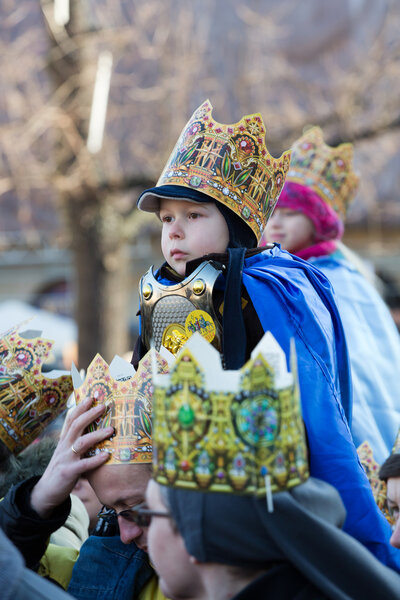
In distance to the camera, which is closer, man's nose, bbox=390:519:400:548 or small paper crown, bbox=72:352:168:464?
man's nose, bbox=390:519:400:548

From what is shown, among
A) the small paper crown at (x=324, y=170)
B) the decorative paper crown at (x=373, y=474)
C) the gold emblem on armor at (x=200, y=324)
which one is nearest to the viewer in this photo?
the gold emblem on armor at (x=200, y=324)

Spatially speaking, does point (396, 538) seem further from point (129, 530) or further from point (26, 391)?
point (26, 391)

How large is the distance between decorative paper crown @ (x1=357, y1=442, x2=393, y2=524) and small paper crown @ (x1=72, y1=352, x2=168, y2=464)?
1.16 metres

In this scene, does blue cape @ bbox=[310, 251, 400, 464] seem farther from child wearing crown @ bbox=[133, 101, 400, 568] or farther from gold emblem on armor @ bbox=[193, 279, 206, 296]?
gold emblem on armor @ bbox=[193, 279, 206, 296]

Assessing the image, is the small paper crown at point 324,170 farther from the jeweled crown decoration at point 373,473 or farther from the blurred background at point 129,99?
the blurred background at point 129,99

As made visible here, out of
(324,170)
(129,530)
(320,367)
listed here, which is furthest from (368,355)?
(129,530)

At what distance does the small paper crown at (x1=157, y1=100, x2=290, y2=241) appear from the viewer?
9.50 ft

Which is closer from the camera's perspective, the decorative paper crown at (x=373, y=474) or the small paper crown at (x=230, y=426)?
the small paper crown at (x=230, y=426)

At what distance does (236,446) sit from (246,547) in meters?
0.21

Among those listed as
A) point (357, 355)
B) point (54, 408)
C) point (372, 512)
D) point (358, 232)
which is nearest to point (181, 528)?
point (372, 512)

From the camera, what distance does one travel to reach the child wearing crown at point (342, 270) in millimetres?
3947

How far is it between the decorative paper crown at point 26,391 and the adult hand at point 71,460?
40 centimetres

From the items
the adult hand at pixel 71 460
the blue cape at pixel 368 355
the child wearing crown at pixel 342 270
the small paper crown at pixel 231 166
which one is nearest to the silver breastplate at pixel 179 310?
the small paper crown at pixel 231 166

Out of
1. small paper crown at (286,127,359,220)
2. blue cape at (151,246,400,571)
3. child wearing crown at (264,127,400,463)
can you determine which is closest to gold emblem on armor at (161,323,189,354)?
blue cape at (151,246,400,571)
